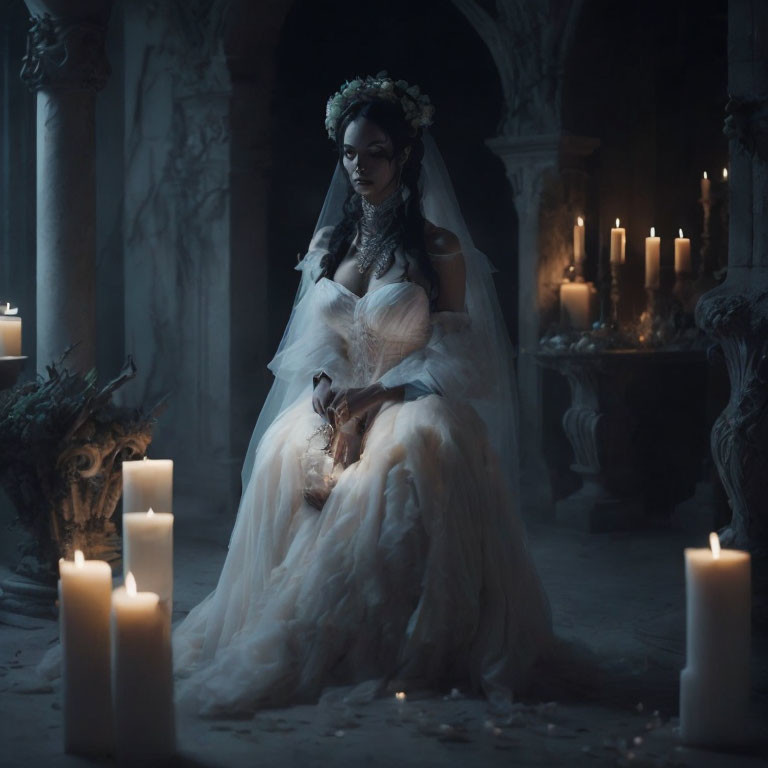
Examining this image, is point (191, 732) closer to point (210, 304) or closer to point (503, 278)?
point (210, 304)

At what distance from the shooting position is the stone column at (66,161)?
20.7 ft

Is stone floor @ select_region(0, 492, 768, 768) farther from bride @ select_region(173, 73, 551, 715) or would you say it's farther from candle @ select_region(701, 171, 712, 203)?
candle @ select_region(701, 171, 712, 203)

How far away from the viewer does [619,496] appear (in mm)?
7438

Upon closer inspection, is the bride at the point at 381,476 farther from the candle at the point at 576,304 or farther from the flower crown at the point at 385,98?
the candle at the point at 576,304

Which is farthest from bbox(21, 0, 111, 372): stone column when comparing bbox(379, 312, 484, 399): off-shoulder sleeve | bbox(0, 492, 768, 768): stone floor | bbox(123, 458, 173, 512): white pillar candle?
bbox(379, 312, 484, 399): off-shoulder sleeve

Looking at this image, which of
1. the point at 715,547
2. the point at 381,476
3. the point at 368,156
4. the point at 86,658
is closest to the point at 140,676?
the point at 86,658

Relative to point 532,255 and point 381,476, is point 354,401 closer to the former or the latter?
point 381,476

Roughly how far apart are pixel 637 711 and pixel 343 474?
1.18 metres

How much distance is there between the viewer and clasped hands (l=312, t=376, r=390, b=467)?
4.48 metres

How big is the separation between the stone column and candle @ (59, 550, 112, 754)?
9.46ft

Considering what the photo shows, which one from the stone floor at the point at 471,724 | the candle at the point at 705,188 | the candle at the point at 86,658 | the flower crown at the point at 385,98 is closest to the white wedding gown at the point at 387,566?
the stone floor at the point at 471,724

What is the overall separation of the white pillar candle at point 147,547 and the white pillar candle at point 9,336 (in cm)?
125

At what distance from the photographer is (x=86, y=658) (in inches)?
141

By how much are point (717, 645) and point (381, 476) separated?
1.21m
